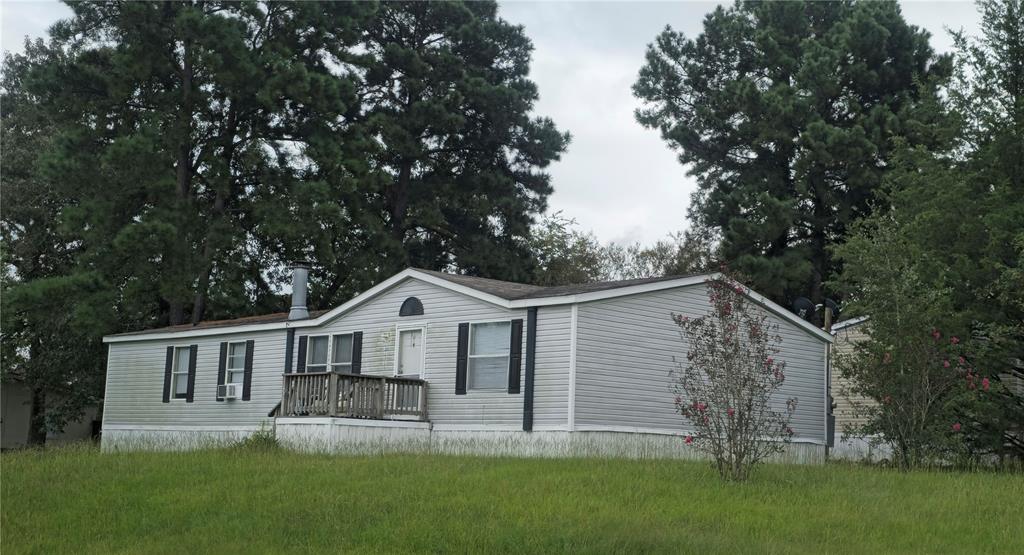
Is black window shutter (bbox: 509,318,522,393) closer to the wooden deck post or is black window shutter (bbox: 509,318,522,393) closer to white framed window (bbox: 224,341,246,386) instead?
the wooden deck post

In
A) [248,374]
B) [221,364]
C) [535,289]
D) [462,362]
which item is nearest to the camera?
[462,362]

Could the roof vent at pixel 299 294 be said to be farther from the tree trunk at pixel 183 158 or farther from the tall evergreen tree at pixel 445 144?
the tall evergreen tree at pixel 445 144

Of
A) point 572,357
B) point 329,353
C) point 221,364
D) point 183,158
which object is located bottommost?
point 221,364

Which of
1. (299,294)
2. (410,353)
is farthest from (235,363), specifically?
(410,353)

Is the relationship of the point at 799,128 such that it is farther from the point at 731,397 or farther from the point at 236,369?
the point at 731,397

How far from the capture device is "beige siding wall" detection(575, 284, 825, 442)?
18562 mm

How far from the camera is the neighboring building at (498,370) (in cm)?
1858

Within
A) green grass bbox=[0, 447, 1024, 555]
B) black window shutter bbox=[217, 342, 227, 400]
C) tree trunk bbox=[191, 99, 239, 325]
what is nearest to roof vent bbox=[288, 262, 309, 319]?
black window shutter bbox=[217, 342, 227, 400]

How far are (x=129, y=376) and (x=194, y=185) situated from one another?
26.7ft

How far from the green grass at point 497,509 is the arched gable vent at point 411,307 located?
230 inches

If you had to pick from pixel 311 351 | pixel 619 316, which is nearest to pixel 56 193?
pixel 311 351

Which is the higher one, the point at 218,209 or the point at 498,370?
the point at 218,209

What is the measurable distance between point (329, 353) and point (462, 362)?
401cm

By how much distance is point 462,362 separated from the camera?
785 inches
